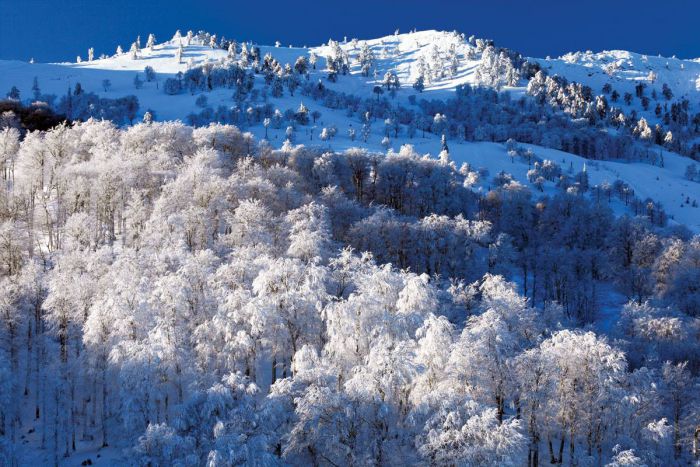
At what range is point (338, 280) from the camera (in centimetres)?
4859

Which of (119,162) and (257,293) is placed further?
(119,162)

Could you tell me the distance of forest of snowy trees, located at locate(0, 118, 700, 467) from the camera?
29.4 meters

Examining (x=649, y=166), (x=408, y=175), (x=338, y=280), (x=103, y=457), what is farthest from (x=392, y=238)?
(x=649, y=166)

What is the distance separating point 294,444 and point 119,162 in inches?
2180

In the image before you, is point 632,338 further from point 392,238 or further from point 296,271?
point 296,271

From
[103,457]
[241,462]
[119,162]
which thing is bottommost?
[103,457]

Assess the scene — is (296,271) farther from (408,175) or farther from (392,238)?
(408,175)

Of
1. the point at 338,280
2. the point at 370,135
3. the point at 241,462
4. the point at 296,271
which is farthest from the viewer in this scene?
the point at 370,135

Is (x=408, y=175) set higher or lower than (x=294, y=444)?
higher

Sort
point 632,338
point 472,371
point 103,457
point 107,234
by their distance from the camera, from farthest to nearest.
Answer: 1. point 107,234
2. point 632,338
3. point 103,457
4. point 472,371

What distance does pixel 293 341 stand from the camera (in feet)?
128

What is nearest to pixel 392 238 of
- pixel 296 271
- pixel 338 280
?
pixel 338 280

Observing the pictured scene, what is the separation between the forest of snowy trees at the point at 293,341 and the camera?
96.5 ft

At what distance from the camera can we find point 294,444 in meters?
28.6
